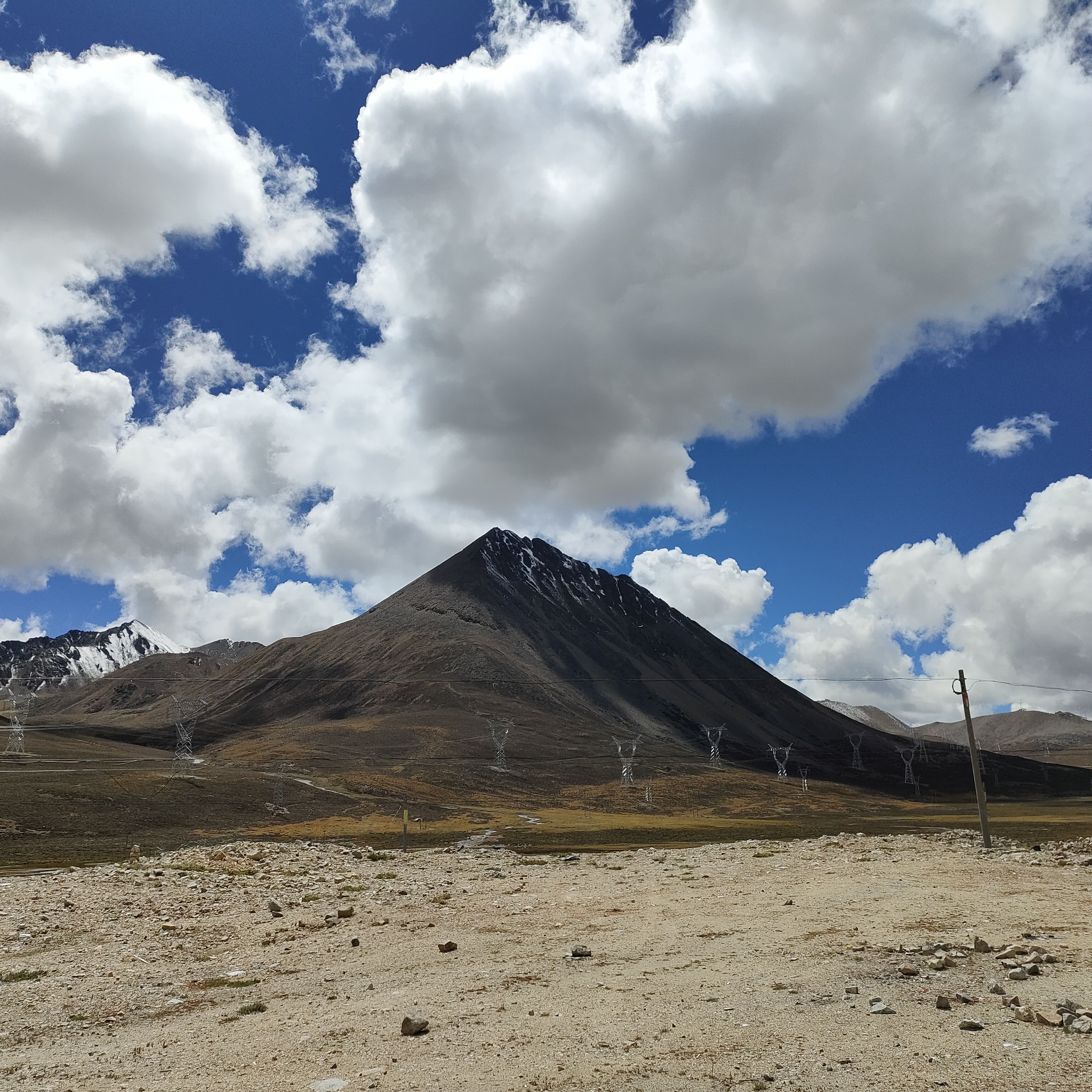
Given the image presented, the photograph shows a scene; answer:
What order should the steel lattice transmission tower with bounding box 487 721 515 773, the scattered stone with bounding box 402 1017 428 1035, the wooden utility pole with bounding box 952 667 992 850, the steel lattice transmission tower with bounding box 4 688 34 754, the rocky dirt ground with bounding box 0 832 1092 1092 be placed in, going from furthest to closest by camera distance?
the steel lattice transmission tower with bounding box 487 721 515 773
the steel lattice transmission tower with bounding box 4 688 34 754
the wooden utility pole with bounding box 952 667 992 850
the scattered stone with bounding box 402 1017 428 1035
the rocky dirt ground with bounding box 0 832 1092 1092

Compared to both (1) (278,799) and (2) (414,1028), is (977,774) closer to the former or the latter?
(2) (414,1028)

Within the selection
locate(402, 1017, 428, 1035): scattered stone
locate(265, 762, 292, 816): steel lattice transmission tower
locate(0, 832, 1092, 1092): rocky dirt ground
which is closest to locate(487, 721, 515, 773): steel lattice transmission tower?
locate(265, 762, 292, 816): steel lattice transmission tower

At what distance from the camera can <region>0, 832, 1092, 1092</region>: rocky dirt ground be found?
10.7 m

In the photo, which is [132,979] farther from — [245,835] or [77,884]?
[245,835]

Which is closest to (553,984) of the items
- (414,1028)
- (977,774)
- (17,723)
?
(414,1028)

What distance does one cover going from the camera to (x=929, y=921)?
19.9m

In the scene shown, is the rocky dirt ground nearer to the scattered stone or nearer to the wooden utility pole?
the scattered stone

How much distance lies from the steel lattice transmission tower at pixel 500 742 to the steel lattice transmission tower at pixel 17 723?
84716 mm

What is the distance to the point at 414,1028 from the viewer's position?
12.3 m

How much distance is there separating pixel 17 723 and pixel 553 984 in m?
161

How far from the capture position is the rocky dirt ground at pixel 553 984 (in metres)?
10.7

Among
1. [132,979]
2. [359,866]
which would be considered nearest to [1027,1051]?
[132,979]

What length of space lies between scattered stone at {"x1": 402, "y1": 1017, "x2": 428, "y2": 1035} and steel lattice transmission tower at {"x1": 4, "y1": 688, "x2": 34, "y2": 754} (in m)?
156

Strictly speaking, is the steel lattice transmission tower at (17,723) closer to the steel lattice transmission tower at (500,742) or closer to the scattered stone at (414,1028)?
the steel lattice transmission tower at (500,742)
